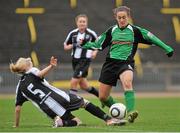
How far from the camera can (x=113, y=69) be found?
432 inches

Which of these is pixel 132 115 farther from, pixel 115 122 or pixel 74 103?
pixel 74 103

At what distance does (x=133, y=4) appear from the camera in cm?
2145

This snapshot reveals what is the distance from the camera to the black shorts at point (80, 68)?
15.3 meters

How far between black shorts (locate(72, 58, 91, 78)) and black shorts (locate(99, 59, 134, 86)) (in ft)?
14.0

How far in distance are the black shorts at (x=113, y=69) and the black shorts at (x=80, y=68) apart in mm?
4271

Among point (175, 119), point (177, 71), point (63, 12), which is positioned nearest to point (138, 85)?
point (177, 71)

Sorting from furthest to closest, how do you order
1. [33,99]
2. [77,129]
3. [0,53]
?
[0,53], [33,99], [77,129]

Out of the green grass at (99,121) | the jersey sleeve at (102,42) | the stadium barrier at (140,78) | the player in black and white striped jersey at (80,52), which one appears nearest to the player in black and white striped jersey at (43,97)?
the green grass at (99,121)

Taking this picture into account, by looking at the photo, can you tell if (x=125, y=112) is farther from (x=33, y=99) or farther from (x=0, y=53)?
(x=0, y=53)

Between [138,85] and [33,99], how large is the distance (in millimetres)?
11799

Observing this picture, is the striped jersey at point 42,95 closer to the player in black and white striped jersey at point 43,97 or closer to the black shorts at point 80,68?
the player in black and white striped jersey at point 43,97

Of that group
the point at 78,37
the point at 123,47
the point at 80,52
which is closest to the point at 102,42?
the point at 123,47

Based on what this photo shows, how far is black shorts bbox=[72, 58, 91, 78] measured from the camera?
15341 millimetres

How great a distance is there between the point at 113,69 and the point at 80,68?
175 inches
